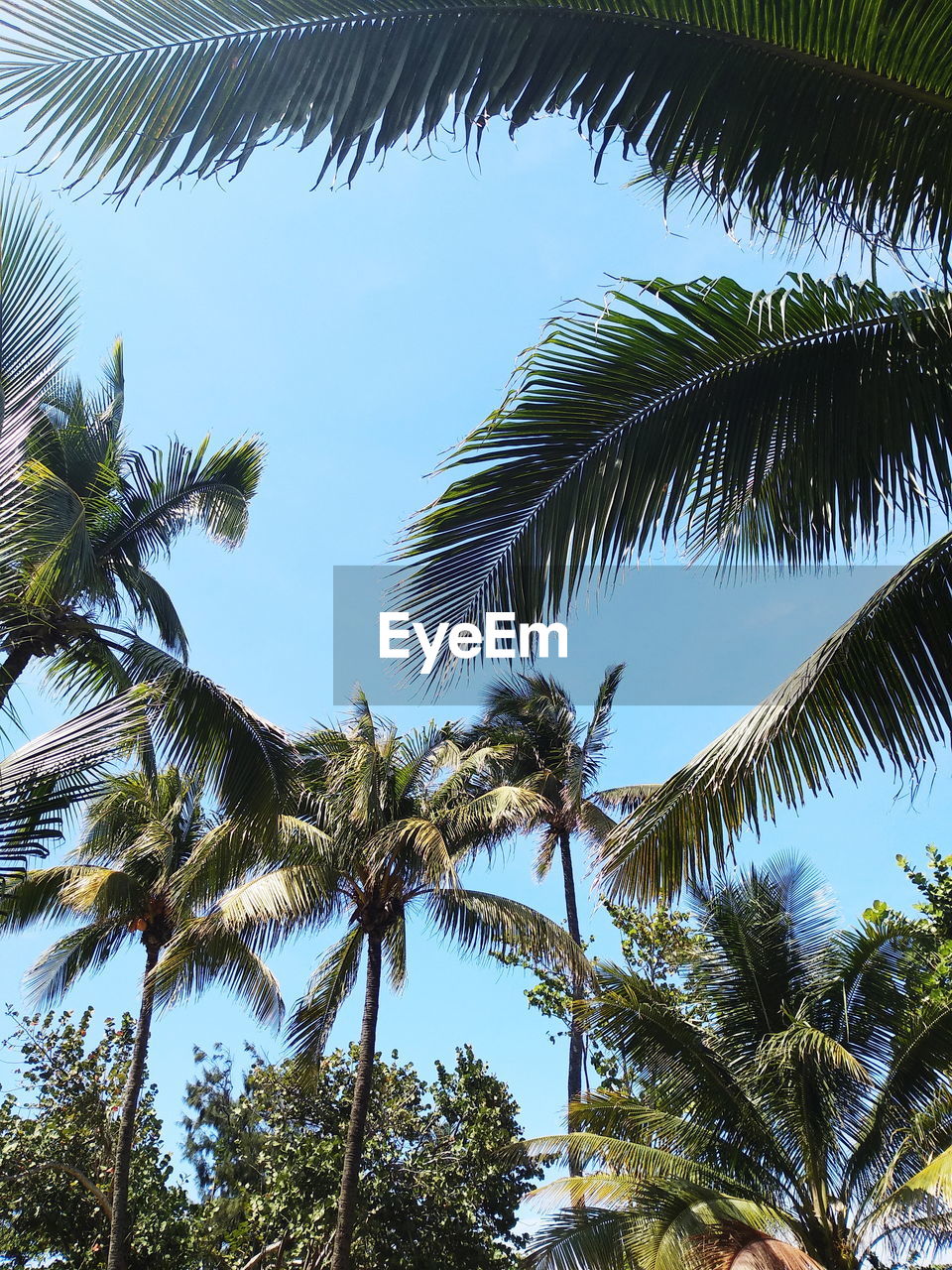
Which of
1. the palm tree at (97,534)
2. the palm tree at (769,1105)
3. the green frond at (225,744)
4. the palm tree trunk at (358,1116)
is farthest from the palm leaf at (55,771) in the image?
the palm tree trunk at (358,1116)

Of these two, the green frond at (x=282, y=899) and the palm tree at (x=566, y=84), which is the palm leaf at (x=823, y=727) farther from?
the green frond at (x=282, y=899)

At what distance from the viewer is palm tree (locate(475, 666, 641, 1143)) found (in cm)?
2058

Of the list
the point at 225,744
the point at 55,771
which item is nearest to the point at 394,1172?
the point at 225,744

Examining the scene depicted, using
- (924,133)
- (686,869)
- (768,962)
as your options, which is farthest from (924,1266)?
(924,133)

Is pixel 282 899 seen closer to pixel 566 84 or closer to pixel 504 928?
pixel 504 928

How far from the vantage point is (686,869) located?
3.35m

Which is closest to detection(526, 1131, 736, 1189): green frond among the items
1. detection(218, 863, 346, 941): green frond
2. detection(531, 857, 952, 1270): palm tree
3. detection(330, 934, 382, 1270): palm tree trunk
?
detection(531, 857, 952, 1270): palm tree

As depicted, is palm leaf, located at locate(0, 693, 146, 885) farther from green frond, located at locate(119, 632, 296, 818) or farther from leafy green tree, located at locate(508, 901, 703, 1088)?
leafy green tree, located at locate(508, 901, 703, 1088)

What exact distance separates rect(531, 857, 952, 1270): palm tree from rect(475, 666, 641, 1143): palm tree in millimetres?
8973

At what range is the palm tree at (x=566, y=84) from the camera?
2.13 meters

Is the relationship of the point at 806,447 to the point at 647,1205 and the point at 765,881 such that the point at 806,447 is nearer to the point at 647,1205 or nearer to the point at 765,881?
the point at 647,1205

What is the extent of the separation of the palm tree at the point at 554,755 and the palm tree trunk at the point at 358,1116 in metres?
6.95

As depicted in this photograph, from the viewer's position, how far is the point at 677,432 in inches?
122

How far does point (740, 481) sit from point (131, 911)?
1535 centimetres
